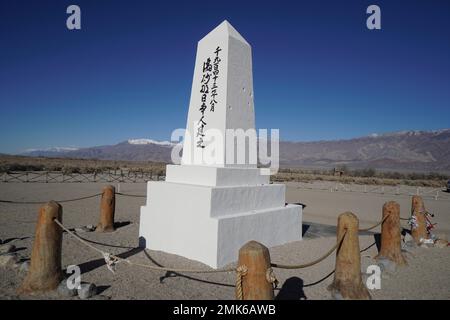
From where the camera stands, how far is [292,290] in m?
4.42

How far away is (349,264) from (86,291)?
3316 millimetres

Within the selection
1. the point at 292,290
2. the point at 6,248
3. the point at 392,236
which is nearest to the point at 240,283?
the point at 292,290

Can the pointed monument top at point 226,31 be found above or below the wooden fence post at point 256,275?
above

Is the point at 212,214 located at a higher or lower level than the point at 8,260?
higher

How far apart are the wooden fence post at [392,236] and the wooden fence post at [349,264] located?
1.99 meters

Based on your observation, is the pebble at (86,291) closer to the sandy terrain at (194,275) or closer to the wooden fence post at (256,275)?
the sandy terrain at (194,275)

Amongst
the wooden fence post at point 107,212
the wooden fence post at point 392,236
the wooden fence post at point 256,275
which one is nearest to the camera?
the wooden fence post at point 256,275

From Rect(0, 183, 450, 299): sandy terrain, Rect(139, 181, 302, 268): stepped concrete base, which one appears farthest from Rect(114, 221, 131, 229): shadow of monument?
Rect(139, 181, 302, 268): stepped concrete base

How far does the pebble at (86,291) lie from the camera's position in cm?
378

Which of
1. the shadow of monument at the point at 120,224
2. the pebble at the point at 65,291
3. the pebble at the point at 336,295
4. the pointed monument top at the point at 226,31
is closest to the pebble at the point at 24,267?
the pebble at the point at 65,291

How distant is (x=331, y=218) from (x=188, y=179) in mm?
6639

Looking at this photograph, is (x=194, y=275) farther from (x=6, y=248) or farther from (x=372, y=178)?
(x=372, y=178)

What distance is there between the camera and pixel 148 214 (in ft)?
21.2

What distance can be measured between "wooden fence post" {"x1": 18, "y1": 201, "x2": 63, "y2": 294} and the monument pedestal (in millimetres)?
2278
